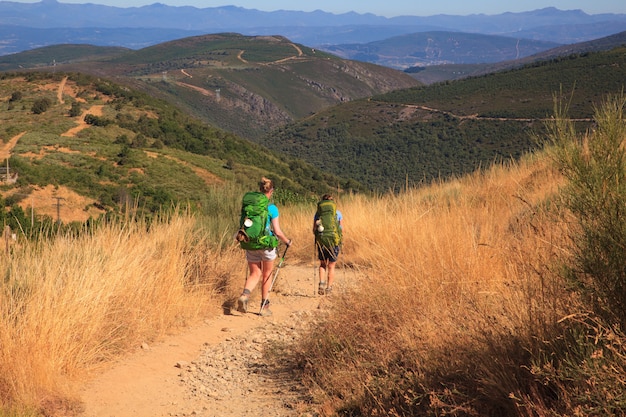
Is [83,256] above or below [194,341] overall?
above

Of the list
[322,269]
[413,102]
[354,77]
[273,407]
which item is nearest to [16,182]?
[322,269]

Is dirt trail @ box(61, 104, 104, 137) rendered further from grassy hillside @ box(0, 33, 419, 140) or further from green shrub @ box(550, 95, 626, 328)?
grassy hillside @ box(0, 33, 419, 140)

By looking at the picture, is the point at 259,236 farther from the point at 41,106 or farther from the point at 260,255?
the point at 41,106

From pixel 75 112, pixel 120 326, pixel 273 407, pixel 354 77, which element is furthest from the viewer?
pixel 354 77

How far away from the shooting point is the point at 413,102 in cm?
9275

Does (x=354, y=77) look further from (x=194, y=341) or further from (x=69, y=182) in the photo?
(x=194, y=341)

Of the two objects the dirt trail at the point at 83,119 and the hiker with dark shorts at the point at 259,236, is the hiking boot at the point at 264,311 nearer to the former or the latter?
the hiker with dark shorts at the point at 259,236

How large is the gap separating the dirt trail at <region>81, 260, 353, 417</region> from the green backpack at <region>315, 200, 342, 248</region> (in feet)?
3.91

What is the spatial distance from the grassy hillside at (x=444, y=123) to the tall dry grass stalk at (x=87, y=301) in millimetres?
49871

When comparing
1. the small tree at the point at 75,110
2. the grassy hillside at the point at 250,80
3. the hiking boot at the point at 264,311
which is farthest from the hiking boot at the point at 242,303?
the grassy hillside at the point at 250,80

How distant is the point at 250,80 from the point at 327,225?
13780cm

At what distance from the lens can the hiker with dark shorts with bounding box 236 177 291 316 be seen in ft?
20.8

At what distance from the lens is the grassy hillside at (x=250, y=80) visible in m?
119

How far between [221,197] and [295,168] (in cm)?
3867
